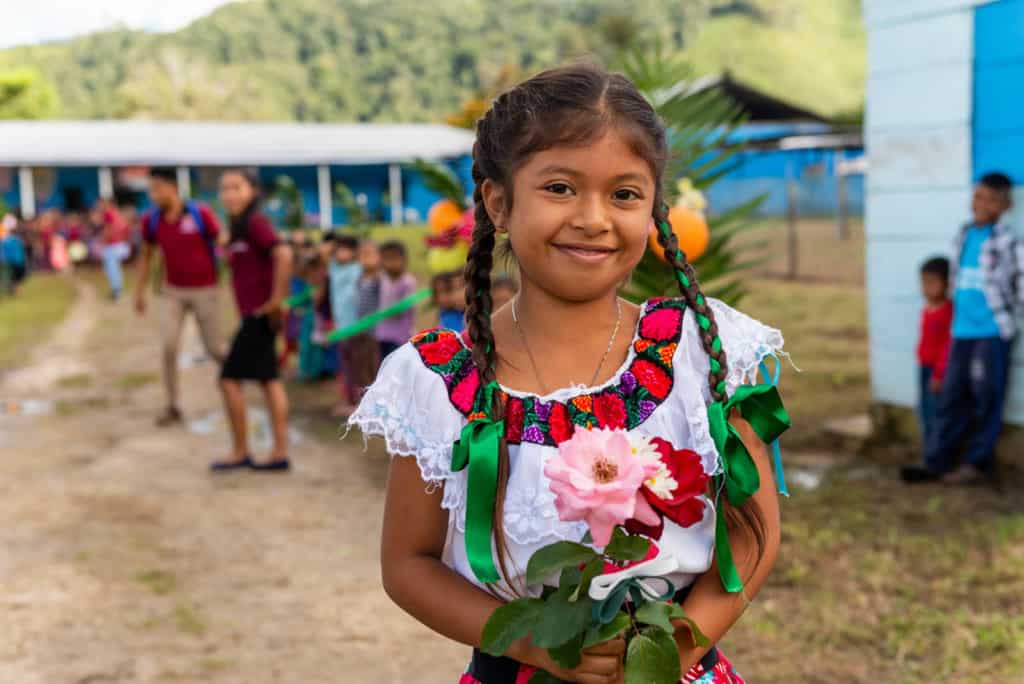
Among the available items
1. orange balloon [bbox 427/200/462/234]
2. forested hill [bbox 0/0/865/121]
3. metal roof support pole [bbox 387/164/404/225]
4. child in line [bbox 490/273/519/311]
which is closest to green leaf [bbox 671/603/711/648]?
child in line [bbox 490/273/519/311]

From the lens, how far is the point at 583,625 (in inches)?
55.1

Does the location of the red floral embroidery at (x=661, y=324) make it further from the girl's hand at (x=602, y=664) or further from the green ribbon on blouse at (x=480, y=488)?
the girl's hand at (x=602, y=664)

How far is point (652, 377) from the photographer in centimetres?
166

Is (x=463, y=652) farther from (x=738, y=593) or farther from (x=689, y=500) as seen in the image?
(x=689, y=500)

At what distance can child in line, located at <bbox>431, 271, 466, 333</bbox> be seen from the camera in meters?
6.27

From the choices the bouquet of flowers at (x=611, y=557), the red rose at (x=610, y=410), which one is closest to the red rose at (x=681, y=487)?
the bouquet of flowers at (x=611, y=557)

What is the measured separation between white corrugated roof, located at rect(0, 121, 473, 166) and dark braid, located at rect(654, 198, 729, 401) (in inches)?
1103

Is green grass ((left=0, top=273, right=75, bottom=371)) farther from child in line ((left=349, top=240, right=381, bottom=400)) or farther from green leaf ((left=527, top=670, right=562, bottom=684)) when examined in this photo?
green leaf ((left=527, top=670, right=562, bottom=684))

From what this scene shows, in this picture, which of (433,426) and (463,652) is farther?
(463,652)

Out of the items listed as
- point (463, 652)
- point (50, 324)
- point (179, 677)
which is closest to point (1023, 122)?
point (463, 652)

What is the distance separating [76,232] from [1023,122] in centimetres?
2357

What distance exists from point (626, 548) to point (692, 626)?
180mm

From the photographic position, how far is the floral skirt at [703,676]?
1629 millimetres

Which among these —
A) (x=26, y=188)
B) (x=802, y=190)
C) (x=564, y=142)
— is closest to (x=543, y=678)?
(x=564, y=142)
